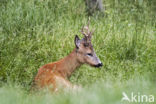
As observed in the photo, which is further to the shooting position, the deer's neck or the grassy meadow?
the deer's neck

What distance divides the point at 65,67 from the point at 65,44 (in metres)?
1.63

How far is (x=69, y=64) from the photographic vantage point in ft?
26.8

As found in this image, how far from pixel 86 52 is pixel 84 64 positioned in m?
0.40

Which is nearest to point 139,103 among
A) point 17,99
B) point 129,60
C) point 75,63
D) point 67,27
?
point 17,99

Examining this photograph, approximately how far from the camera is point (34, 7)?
1070cm

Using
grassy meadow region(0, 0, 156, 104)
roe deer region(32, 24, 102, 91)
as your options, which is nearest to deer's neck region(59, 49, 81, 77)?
roe deer region(32, 24, 102, 91)

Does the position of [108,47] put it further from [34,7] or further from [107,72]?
[34,7]

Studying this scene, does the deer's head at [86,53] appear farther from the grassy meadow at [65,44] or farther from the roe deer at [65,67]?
the grassy meadow at [65,44]

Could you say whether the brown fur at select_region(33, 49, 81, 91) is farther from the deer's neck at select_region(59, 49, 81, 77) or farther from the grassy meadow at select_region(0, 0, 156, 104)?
the grassy meadow at select_region(0, 0, 156, 104)

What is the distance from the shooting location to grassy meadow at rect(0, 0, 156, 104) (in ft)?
26.0

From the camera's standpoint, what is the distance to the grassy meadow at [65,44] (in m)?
7.94

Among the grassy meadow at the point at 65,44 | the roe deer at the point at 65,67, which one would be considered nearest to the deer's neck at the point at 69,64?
the roe deer at the point at 65,67

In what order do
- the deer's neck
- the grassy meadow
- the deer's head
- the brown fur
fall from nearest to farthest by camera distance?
the brown fur, the grassy meadow, the deer's neck, the deer's head

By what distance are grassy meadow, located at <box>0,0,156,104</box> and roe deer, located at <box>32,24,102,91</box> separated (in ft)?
0.69
